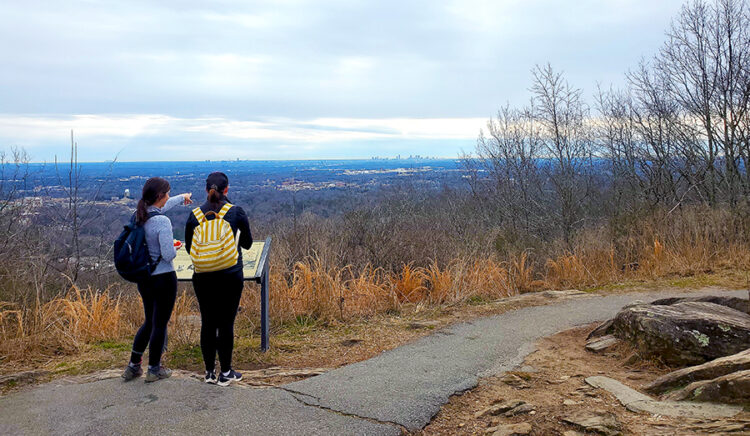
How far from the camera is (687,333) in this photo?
4852mm

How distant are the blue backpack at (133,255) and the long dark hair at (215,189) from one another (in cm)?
51

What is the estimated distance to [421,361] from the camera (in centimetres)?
521

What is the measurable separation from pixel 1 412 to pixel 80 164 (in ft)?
29.0

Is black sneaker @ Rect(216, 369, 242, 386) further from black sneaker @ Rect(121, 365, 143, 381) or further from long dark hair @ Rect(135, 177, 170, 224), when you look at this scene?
long dark hair @ Rect(135, 177, 170, 224)

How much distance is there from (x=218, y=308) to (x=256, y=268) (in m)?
0.79

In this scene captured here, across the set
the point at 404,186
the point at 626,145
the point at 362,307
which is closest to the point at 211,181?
the point at 362,307

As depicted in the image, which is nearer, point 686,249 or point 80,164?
point 686,249

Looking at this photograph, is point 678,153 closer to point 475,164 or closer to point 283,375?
point 475,164

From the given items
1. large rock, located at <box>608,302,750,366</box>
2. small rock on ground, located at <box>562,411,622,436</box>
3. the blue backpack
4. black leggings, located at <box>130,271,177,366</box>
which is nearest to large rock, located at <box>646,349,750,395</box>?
large rock, located at <box>608,302,750,366</box>

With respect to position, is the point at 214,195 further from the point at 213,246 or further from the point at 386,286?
the point at 386,286

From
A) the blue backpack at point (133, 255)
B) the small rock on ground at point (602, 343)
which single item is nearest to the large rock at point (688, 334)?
the small rock on ground at point (602, 343)

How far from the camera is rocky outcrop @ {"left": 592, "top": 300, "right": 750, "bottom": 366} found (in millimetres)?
4762

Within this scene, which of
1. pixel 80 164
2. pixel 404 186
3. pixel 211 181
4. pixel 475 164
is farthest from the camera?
pixel 404 186

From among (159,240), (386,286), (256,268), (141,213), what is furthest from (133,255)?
(386,286)
